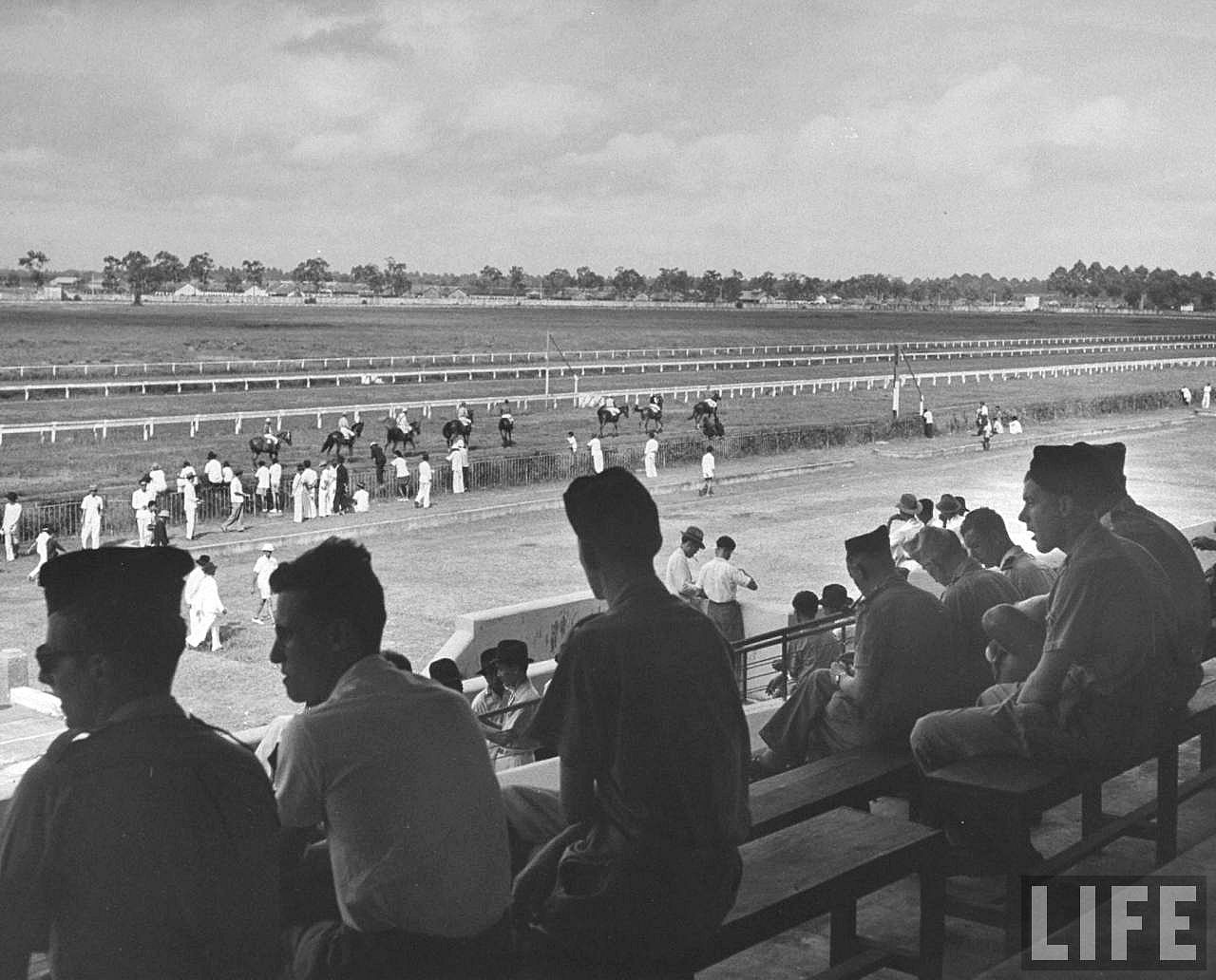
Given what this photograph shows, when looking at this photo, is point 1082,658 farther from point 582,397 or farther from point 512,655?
point 582,397

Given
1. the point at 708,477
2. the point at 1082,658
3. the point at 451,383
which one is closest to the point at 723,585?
the point at 1082,658

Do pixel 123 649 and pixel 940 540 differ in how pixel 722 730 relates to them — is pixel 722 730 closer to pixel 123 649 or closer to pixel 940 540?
pixel 123 649

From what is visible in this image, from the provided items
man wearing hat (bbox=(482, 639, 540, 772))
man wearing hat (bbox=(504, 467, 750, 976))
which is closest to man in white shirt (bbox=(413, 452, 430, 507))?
man wearing hat (bbox=(482, 639, 540, 772))

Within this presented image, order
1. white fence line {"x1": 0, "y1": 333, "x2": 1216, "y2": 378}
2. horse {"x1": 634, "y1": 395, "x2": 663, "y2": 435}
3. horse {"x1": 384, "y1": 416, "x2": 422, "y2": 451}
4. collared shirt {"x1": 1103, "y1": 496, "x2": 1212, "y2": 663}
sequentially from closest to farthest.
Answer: collared shirt {"x1": 1103, "y1": 496, "x2": 1212, "y2": 663}
horse {"x1": 384, "y1": 416, "x2": 422, "y2": 451}
horse {"x1": 634, "y1": 395, "x2": 663, "y2": 435}
white fence line {"x1": 0, "y1": 333, "x2": 1216, "y2": 378}

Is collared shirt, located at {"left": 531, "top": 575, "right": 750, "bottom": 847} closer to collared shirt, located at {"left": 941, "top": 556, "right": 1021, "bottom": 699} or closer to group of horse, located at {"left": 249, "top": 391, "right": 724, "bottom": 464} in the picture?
collared shirt, located at {"left": 941, "top": 556, "right": 1021, "bottom": 699}

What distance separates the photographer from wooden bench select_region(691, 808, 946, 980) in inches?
136

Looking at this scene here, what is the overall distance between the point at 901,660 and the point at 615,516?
6.07 ft

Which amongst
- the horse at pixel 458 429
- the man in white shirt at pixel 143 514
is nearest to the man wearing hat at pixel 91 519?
the man in white shirt at pixel 143 514

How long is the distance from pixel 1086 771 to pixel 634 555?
6.11ft

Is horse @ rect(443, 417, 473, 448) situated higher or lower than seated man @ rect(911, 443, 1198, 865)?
lower

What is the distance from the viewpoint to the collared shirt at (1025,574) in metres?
6.18

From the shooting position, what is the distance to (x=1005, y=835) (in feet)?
13.6

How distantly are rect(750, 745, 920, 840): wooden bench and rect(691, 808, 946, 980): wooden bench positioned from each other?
119 mm

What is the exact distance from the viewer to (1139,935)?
3135 millimetres
